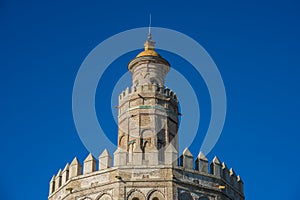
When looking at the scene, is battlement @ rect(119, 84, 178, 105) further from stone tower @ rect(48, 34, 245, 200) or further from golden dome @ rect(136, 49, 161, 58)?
golden dome @ rect(136, 49, 161, 58)

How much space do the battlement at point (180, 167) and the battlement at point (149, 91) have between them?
4039 mm

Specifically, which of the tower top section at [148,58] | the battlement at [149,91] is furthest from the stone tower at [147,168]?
the tower top section at [148,58]

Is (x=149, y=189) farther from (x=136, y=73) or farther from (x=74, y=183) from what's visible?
(x=136, y=73)

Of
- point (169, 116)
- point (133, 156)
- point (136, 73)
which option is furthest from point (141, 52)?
point (133, 156)

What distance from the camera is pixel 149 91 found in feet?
107

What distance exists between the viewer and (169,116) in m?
32.4

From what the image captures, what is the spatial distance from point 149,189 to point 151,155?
1476 mm

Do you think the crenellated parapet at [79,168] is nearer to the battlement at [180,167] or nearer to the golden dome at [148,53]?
the battlement at [180,167]

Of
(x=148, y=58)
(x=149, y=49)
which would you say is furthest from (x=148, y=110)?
(x=149, y=49)

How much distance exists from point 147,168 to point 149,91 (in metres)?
5.30

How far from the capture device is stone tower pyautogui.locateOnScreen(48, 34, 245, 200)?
2833 centimetres

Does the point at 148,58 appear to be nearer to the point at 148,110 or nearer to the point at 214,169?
the point at 148,110

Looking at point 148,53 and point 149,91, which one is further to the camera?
point 148,53

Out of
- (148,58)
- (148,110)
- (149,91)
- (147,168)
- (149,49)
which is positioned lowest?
(147,168)
